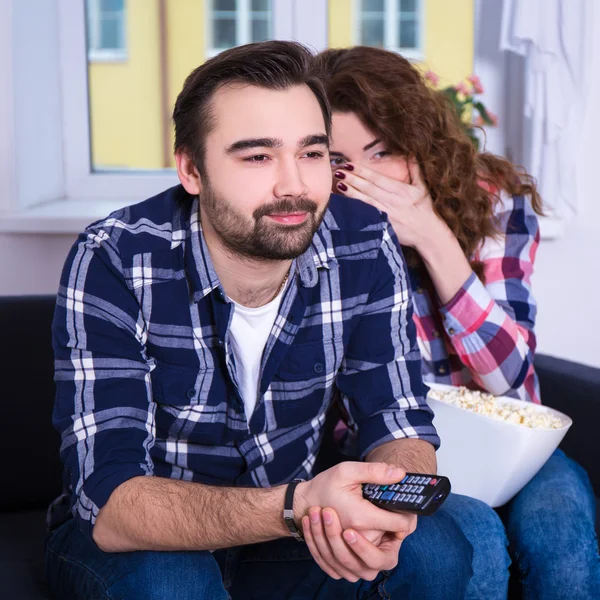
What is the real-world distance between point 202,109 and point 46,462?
80 centimetres

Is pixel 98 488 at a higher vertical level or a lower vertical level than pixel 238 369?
lower

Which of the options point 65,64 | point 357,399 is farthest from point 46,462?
point 65,64

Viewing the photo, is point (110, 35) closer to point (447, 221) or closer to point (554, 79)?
point (554, 79)

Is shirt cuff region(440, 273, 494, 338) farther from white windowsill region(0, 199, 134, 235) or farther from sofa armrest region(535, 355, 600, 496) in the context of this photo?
white windowsill region(0, 199, 134, 235)

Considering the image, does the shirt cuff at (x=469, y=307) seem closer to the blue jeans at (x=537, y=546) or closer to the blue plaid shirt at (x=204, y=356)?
the blue plaid shirt at (x=204, y=356)

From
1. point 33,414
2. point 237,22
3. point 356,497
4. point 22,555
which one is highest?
point 237,22

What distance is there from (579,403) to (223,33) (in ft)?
5.24

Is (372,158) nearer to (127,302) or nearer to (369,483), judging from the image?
(127,302)

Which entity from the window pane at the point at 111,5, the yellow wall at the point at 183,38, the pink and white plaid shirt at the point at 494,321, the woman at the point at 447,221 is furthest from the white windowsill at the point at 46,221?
the pink and white plaid shirt at the point at 494,321

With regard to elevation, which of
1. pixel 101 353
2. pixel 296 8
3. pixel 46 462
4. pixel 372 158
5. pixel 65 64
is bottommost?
pixel 46 462

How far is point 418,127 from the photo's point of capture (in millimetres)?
1623

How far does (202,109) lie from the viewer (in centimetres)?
134

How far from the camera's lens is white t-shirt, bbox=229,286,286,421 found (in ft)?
4.57

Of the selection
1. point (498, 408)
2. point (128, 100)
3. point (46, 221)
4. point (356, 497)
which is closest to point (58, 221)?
point (46, 221)
